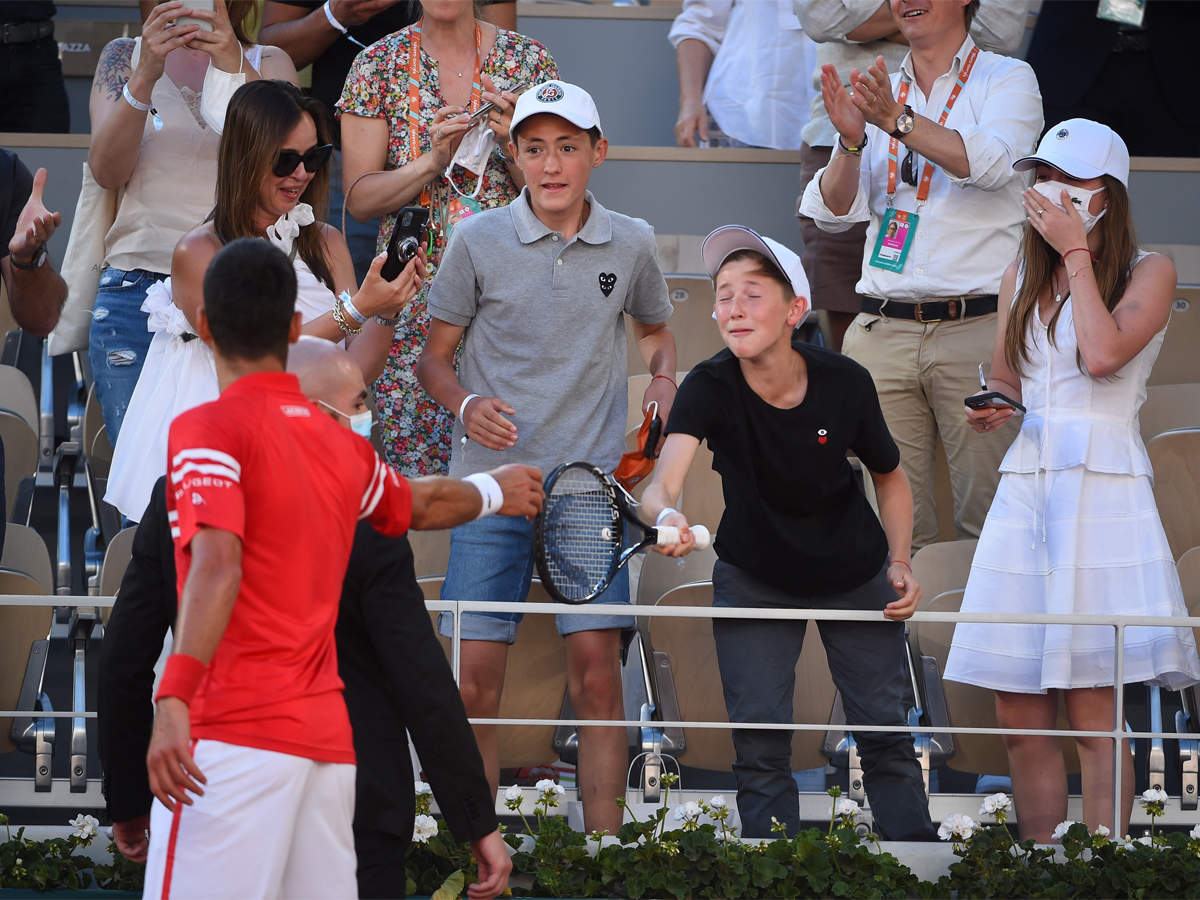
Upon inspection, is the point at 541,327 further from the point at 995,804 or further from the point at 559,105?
the point at 995,804

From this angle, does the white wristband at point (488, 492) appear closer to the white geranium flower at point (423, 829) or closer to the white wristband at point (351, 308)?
the white geranium flower at point (423, 829)

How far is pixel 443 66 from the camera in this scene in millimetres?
4805

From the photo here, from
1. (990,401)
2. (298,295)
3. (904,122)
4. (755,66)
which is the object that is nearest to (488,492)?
(298,295)

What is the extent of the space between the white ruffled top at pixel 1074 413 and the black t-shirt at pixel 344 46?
279 centimetres

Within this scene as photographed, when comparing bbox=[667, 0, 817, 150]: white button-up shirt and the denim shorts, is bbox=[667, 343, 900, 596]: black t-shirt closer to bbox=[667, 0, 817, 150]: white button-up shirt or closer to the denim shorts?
the denim shorts

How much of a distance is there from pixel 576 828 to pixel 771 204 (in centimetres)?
337

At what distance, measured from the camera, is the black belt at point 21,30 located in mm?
6188

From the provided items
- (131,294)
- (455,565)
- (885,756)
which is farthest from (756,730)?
(131,294)

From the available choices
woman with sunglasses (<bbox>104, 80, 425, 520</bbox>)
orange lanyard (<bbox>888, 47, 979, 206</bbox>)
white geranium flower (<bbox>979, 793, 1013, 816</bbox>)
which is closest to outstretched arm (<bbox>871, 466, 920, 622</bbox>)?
white geranium flower (<bbox>979, 793, 1013, 816</bbox>)

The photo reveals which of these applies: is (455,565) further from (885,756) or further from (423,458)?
(885,756)

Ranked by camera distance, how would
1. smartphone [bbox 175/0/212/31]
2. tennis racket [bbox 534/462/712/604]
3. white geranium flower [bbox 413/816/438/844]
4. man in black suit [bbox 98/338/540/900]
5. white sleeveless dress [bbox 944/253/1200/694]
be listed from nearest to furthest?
man in black suit [bbox 98/338/540/900] → tennis racket [bbox 534/462/712/604] → white geranium flower [bbox 413/816/438/844] → white sleeveless dress [bbox 944/253/1200/694] → smartphone [bbox 175/0/212/31]

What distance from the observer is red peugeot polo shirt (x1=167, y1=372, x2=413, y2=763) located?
2.39 metres

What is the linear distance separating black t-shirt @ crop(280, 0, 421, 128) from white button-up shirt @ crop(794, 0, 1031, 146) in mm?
1475

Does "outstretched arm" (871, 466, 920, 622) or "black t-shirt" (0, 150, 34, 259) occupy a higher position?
"black t-shirt" (0, 150, 34, 259)
